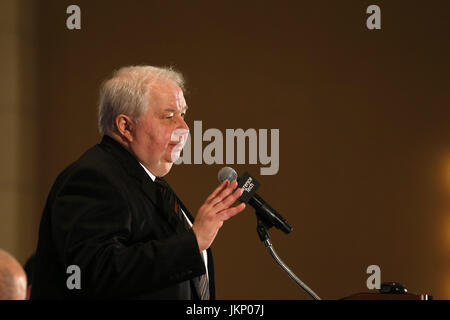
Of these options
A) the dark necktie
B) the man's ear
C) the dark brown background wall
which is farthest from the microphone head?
the dark brown background wall

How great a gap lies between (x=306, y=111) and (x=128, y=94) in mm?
3168

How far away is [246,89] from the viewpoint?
5238 mm

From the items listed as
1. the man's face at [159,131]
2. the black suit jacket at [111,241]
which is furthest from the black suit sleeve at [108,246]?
the man's face at [159,131]

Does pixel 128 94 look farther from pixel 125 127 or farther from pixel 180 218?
pixel 180 218

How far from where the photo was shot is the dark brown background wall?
16.9ft

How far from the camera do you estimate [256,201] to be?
2.04 metres

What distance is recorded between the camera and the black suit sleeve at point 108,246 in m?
1.81

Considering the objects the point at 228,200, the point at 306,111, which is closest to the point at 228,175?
the point at 228,200

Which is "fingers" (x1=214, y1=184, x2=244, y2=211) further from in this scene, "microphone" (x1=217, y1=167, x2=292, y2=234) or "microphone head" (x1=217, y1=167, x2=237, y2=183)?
"microphone head" (x1=217, y1=167, x2=237, y2=183)

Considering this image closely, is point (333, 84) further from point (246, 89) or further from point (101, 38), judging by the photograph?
point (101, 38)

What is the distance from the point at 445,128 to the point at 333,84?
0.89m

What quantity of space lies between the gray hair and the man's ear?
14 millimetres
